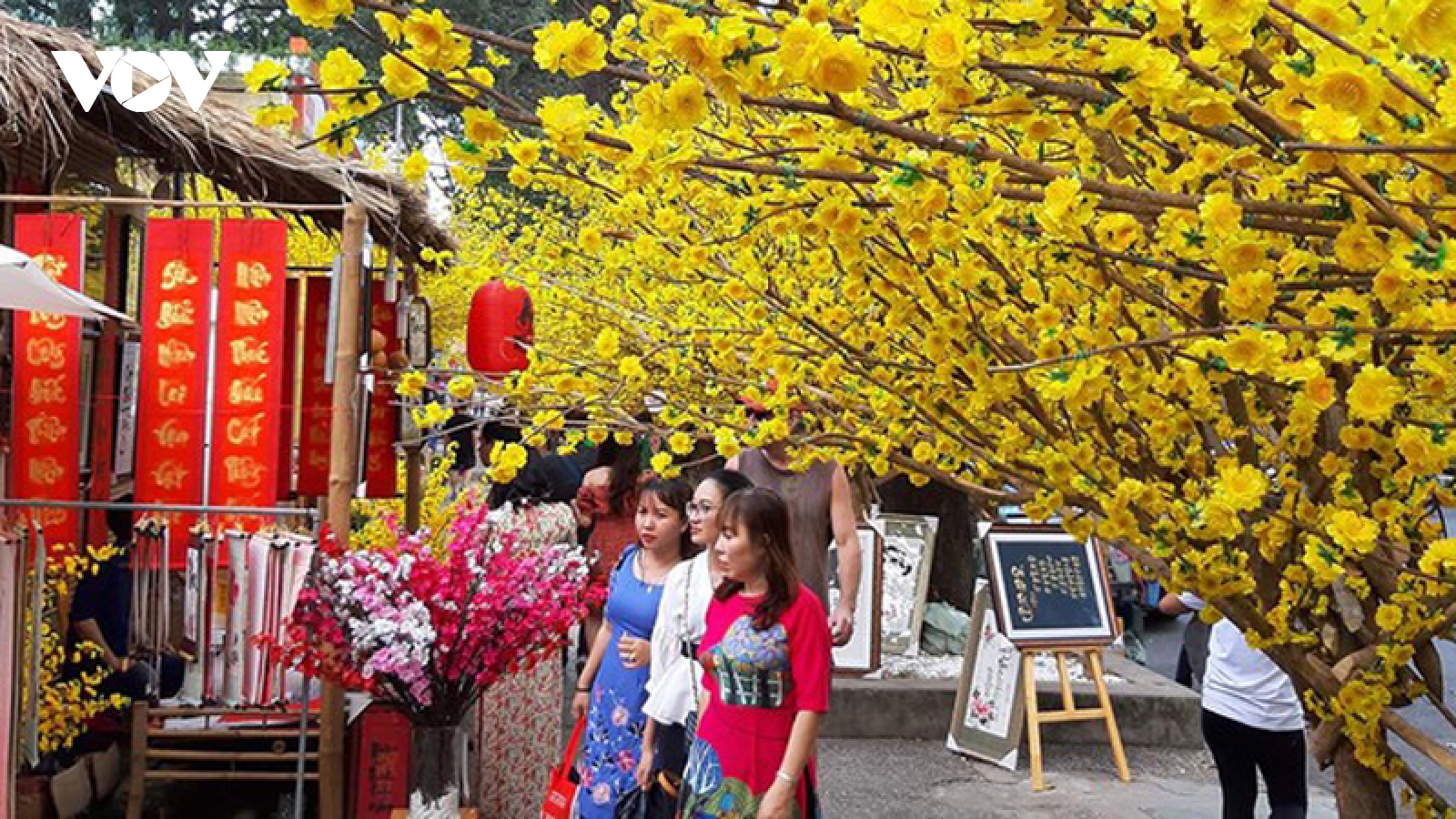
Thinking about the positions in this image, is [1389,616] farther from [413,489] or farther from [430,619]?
[413,489]

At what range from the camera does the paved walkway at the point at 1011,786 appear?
23.4 feet

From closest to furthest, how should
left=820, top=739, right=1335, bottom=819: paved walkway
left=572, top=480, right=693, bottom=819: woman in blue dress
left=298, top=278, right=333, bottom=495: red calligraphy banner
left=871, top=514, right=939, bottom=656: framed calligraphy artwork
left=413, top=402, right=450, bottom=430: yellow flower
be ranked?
left=572, top=480, right=693, bottom=819: woman in blue dress
left=413, top=402, right=450, bottom=430: yellow flower
left=820, top=739, right=1335, bottom=819: paved walkway
left=298, top=278, right=333, bottom=495: red calligraphy banner
left=871, top=514, right=939, bottom=656: framed calligraphy artwork

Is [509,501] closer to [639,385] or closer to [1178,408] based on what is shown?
[639,385]

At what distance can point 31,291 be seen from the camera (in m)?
4.65

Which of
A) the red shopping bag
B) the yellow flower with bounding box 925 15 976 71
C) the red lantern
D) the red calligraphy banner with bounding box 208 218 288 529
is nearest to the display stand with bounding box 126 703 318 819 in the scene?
the red calligraphy banner with bounding box 208 218 288 529

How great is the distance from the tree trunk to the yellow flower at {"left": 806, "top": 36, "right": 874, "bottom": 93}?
226 cm

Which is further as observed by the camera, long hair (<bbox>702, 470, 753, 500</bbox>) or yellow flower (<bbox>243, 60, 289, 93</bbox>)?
long hair (<bbox>702, 470, 753, 500</bbox>)

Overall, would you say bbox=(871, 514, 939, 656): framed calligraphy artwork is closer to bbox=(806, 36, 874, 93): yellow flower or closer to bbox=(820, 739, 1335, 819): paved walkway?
bbox=(820, 739, 1335, 819): paved walkway

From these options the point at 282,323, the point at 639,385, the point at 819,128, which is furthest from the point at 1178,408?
the point at 282,323

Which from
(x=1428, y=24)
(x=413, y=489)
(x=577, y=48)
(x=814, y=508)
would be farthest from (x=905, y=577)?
(x=1428, y=24)

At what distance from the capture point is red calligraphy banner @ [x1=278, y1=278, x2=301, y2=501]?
7.83m

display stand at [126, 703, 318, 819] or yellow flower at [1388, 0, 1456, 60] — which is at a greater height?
yellow flower at [1388, 0, 1456, 60]

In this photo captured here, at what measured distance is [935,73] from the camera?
1971 mm

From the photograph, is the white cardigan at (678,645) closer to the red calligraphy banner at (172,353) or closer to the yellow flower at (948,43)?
the red calligraphy banner at (172,353)
